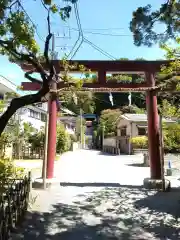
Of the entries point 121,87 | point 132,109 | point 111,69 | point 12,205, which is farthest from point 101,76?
point 132,109

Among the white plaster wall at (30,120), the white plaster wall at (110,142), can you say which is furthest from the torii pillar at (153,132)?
the white plaster wall at (110,142)

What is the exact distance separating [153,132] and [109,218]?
4.41 meters

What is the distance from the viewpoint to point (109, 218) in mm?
6164

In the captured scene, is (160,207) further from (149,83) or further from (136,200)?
(149,83)

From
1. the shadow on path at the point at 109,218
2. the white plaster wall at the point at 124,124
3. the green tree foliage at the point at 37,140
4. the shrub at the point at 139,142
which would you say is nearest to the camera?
the shadow on path at the point at 109,218

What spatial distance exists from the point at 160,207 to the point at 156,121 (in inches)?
141

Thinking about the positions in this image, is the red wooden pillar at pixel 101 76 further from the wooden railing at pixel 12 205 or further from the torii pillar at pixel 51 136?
the wooden railing at pixel 12 205

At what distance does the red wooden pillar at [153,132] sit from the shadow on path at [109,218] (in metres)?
1.24

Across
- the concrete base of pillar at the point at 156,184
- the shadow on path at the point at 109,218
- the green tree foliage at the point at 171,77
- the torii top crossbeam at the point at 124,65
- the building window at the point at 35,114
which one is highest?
the building window at the point at 35,114

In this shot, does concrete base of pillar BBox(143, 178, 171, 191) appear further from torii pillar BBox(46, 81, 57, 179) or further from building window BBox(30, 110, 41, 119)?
building window BBox(30, 110, 41, 119)

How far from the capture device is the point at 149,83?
392 inches

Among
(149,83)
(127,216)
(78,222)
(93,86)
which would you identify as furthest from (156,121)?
(78,222)

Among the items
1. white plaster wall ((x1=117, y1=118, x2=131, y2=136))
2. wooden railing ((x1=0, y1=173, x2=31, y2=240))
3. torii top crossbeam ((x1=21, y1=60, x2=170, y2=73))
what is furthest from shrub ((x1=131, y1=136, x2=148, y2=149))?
wooden railing ((x1=0, y1=173, x2=31, y2=240))

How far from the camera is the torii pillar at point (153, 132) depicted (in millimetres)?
9527
